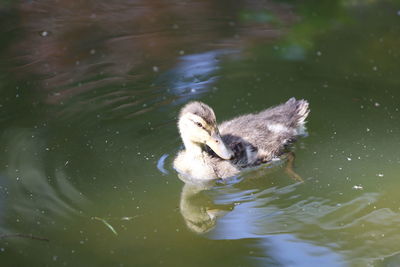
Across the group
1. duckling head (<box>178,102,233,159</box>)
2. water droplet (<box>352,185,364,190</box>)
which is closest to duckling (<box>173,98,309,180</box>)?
duckling head (<box>178,102,233,159</box>)

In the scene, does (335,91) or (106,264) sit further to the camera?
(335,91)

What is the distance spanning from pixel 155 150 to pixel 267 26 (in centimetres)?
333

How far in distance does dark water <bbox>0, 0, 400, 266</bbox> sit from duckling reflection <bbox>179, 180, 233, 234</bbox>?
0.02 meters

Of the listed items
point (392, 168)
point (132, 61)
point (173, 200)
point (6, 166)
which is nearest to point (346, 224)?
point (392, 168)

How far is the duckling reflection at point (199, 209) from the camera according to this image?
4355 millimetres

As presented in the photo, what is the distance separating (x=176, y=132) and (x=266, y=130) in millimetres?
822

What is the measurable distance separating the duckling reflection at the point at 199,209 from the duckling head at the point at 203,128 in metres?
0.33

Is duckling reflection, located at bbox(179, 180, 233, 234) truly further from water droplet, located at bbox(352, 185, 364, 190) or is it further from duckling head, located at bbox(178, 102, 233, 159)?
water droplet, located at bbox(352, 185, 364, 190)

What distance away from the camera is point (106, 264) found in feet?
12.7

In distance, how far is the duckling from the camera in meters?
4.91

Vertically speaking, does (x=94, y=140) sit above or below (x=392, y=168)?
below

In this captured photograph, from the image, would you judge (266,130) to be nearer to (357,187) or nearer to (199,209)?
(357,187)

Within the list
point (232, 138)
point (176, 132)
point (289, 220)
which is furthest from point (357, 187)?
point (176, 132)

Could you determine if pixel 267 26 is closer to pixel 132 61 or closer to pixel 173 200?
pixel 132 61
